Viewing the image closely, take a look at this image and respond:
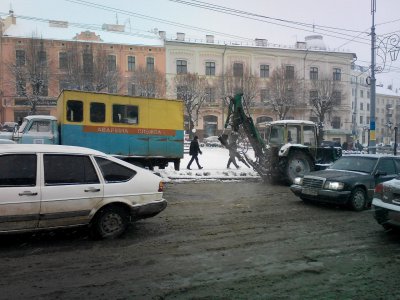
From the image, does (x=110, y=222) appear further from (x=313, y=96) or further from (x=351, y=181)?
(x=313, y=96)

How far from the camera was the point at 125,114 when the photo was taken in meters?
15.2

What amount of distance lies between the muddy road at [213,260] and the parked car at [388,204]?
0.35 meters

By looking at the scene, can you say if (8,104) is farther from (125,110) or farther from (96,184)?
(96,184)

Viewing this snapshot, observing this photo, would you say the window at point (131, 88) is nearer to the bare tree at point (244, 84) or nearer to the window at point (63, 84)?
the window at point (63, 84)

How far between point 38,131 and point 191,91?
33.8 meters

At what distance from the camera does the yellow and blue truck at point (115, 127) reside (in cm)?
1442

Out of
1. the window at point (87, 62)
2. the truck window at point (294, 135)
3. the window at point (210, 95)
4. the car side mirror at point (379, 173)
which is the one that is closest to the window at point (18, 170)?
the car side mirror at point (379, 173)

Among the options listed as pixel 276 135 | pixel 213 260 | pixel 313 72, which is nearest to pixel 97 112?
pixel 276 135

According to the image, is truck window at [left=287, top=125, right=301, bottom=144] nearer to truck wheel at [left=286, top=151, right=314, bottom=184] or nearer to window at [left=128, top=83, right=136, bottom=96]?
truck wheel at [left=286, top=151, right=314, bottom=184]

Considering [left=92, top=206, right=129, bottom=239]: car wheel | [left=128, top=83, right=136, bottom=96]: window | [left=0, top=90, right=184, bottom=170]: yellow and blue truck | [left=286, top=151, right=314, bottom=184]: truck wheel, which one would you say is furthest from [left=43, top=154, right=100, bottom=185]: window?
[left=128, top=83, right=136, bottom=96]: window

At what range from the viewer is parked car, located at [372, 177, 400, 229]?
7.16 metres

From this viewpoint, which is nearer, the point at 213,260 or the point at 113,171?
the point at 213,260

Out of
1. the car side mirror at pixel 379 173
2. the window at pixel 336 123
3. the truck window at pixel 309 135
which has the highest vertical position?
the window at pixel 336 123

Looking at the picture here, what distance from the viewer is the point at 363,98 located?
301 ft
